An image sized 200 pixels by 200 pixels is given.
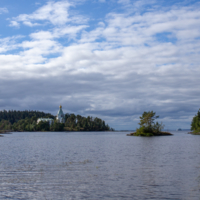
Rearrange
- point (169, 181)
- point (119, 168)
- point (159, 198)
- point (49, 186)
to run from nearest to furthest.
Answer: point (159, 198)
point (49, 186)
point (169, 181)
point (119, 168)

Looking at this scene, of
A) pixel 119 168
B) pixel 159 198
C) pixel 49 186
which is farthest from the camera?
pixel 119 168

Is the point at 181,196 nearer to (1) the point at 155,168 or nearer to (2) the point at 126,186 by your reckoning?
(2) the point at 126,186

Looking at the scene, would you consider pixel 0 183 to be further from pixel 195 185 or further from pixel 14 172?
pixel 195 185

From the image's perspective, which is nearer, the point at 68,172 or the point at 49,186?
the point at 49,186

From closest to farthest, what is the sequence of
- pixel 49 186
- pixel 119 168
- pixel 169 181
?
pixel 49 186 < pixel 169 181 < pixel 119 168

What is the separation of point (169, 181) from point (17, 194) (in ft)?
47.7

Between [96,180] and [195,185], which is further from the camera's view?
[96,180]

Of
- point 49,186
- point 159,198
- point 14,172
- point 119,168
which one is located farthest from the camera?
point 119,168

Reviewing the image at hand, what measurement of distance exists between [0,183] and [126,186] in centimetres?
1209

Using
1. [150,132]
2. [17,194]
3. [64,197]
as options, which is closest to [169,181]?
[64,197]

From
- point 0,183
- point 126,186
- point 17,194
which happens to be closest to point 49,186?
point 17,194

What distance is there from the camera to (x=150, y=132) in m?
160

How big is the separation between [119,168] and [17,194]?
15797mm

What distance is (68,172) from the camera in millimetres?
30953
